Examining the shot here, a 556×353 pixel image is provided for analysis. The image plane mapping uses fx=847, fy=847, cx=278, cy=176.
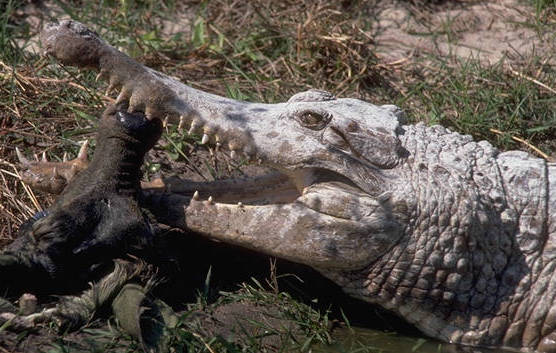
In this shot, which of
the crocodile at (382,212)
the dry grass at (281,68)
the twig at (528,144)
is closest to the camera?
the crocodile at (382,212)

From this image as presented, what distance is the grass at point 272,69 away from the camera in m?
5.35

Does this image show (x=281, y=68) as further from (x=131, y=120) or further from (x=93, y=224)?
(x=93, y=224)

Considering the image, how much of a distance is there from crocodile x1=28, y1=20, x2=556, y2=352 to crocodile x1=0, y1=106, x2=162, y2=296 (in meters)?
0.15

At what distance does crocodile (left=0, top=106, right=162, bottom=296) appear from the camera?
3732 mm

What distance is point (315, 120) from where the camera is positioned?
4.14 meters

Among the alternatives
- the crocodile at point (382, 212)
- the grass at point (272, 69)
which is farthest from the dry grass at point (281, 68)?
the crocodile at point (382, 212)

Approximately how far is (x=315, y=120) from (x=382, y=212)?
1.83 ft

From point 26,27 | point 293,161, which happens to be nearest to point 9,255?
point 293,161

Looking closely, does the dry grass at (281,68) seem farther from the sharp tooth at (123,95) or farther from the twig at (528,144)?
the sharp tooth at (123,95)

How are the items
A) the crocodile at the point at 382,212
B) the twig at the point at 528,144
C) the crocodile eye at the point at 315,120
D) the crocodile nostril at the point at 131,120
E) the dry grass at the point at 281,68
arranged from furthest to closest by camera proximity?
the twig at the point at 528,144
the dry grass at the point at 281,68
the crocodile eye at the point at 315,120
the crocodile at the point at 382,212
the crocodile nostril at the point at 131,120

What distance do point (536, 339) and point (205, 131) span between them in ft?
6.36

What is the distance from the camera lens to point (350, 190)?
405 cm

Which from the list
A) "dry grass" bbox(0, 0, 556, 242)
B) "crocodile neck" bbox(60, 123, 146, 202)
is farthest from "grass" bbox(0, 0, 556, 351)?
"crocodile neck" bbox(60, 123, 146, 202)

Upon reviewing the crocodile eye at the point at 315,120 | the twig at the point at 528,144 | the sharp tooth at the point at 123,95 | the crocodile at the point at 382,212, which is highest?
the sharp tooth at the point at 123,95
